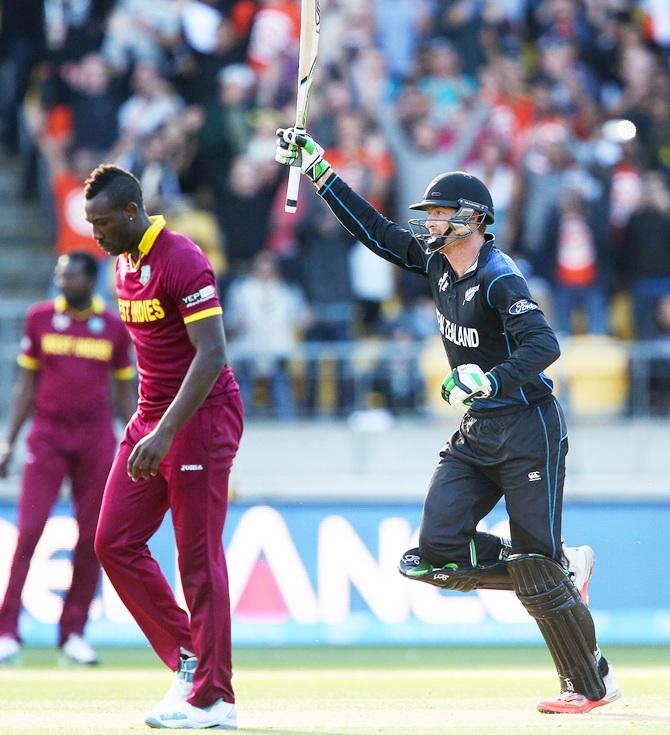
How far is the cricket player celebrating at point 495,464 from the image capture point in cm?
714

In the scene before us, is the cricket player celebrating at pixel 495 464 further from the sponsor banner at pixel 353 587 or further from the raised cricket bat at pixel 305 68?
the sponsor banner at pixel 353 587

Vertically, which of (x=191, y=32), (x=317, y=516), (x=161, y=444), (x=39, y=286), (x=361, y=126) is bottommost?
(x=317, y=516)

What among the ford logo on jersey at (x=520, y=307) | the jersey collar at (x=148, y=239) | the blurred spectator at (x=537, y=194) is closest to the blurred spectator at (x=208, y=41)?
the blurred spectator at (x=537, y=194)

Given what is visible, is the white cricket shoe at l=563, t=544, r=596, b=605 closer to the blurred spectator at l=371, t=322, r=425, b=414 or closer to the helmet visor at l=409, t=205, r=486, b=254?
the helmet visor at l=409, t=205, r=486, b=254

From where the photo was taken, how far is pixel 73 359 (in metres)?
10.2

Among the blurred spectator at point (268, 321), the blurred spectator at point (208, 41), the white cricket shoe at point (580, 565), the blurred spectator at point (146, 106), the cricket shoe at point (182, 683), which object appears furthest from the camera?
the blurred spectator at point (208, 41)

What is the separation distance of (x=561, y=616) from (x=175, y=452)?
1.97 metres

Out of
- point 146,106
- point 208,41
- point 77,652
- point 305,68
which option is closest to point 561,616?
point 305,68

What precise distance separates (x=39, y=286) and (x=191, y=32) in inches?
122

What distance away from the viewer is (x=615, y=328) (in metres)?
15.0

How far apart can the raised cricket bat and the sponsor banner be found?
415 cm

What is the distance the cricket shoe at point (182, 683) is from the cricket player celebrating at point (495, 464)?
1.13m

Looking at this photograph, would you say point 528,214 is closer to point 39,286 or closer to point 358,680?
point 39,286

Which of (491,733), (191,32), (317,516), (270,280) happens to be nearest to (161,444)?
(491,733)
